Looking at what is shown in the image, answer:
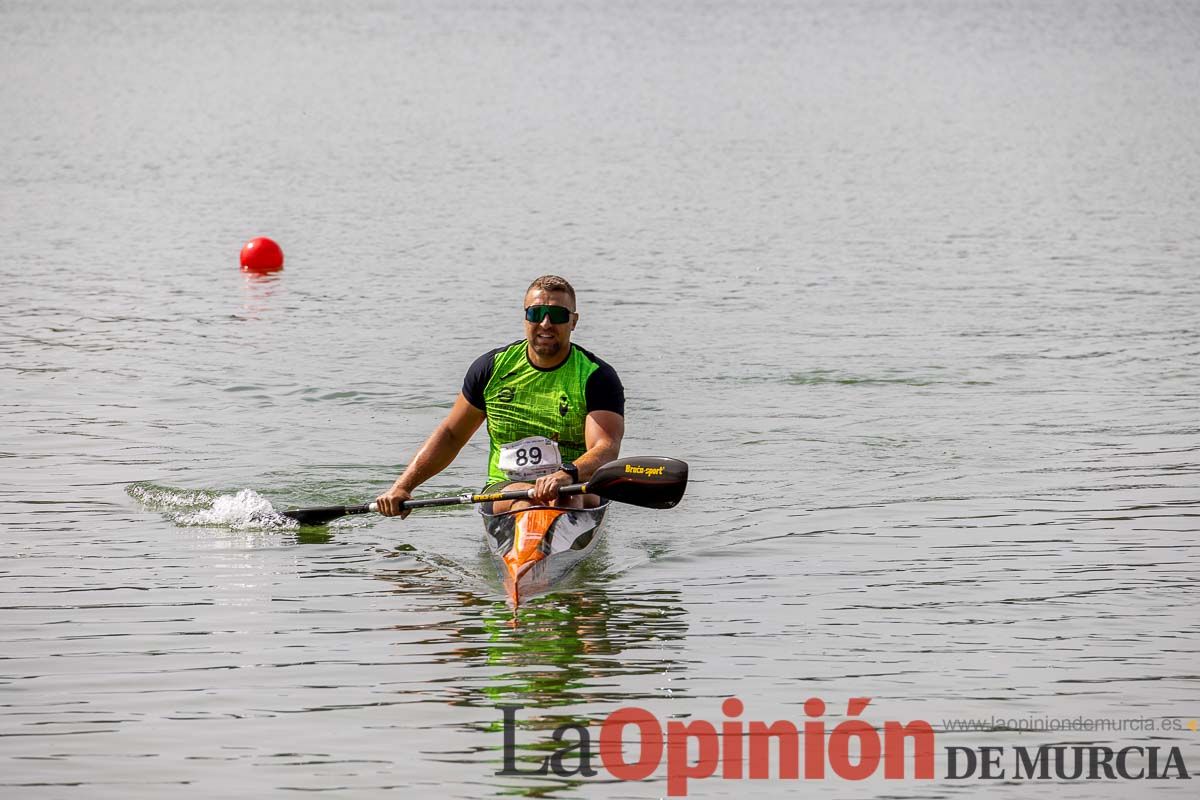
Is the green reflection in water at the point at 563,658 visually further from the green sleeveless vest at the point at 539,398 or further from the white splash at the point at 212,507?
the white splash at the point at 212,507

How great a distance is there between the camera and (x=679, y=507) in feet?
39.2

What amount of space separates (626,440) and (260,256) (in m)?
10.9

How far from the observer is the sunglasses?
9883mm

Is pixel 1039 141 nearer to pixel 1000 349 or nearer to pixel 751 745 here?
pixel 1000 349

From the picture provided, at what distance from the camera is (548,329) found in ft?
32.7

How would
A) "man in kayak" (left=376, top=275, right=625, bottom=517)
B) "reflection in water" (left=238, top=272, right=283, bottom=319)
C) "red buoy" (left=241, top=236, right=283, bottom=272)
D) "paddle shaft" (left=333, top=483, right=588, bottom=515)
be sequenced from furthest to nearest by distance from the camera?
"red buoy" (left=241, top=236, right=283, bottom=272)
"reflection in water" (left=238, top=272, right=283, bottom=319)
"man in kayak" (left=376, top=275, right=625, bottom=517)
"paddle shaft" (left=333, top=483, right=588, bottom=515)

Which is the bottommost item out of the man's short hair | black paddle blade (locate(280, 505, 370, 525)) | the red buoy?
black paddle blade (locate(280, 505, 370, 525))

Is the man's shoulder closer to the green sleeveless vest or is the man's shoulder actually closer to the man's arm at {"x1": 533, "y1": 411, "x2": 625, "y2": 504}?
the green sleeveless vest

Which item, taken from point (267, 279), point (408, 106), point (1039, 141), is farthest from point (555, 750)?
point (408, 106)

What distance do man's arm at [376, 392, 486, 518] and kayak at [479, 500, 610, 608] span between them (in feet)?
1.39

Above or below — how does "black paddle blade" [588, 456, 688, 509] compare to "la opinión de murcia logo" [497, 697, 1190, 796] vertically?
above

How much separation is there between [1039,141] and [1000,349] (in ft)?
73.9

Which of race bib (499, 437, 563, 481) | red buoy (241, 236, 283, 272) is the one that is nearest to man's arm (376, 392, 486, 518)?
race bib (499, 437, 563, 481)

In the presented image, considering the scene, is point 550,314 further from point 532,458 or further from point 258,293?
point 258,293
